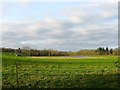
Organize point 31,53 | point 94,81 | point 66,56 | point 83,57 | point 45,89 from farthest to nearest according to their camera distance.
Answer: point 83,57 → point 66,56 → point 31,53 → point 94,81 → point 45,89

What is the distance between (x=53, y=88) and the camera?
10.4 meters

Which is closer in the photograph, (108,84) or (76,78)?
(108,84)

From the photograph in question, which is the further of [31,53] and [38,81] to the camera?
[31,53]

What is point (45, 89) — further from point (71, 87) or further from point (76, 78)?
point (76, 78)

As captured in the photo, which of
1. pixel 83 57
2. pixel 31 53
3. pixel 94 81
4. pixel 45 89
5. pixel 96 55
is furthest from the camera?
pixel 96 55

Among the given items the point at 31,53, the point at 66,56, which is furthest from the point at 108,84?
the point at 66,56

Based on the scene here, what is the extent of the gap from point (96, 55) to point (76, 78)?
25.9m

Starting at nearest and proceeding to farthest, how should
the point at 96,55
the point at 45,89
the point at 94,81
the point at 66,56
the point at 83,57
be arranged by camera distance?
the point at 45,89 → the point at 94,81 → the point at 66,56 → the point at 83,57 → the point at 96,55

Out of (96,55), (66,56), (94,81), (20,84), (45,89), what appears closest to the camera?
(45,89)

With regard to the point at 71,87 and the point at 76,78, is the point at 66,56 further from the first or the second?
the point at 71,87

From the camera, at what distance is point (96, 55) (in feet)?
125

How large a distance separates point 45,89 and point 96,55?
1124 inches

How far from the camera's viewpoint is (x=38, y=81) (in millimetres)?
11930

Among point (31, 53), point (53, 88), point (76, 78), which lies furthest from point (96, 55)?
point (53, 88)
